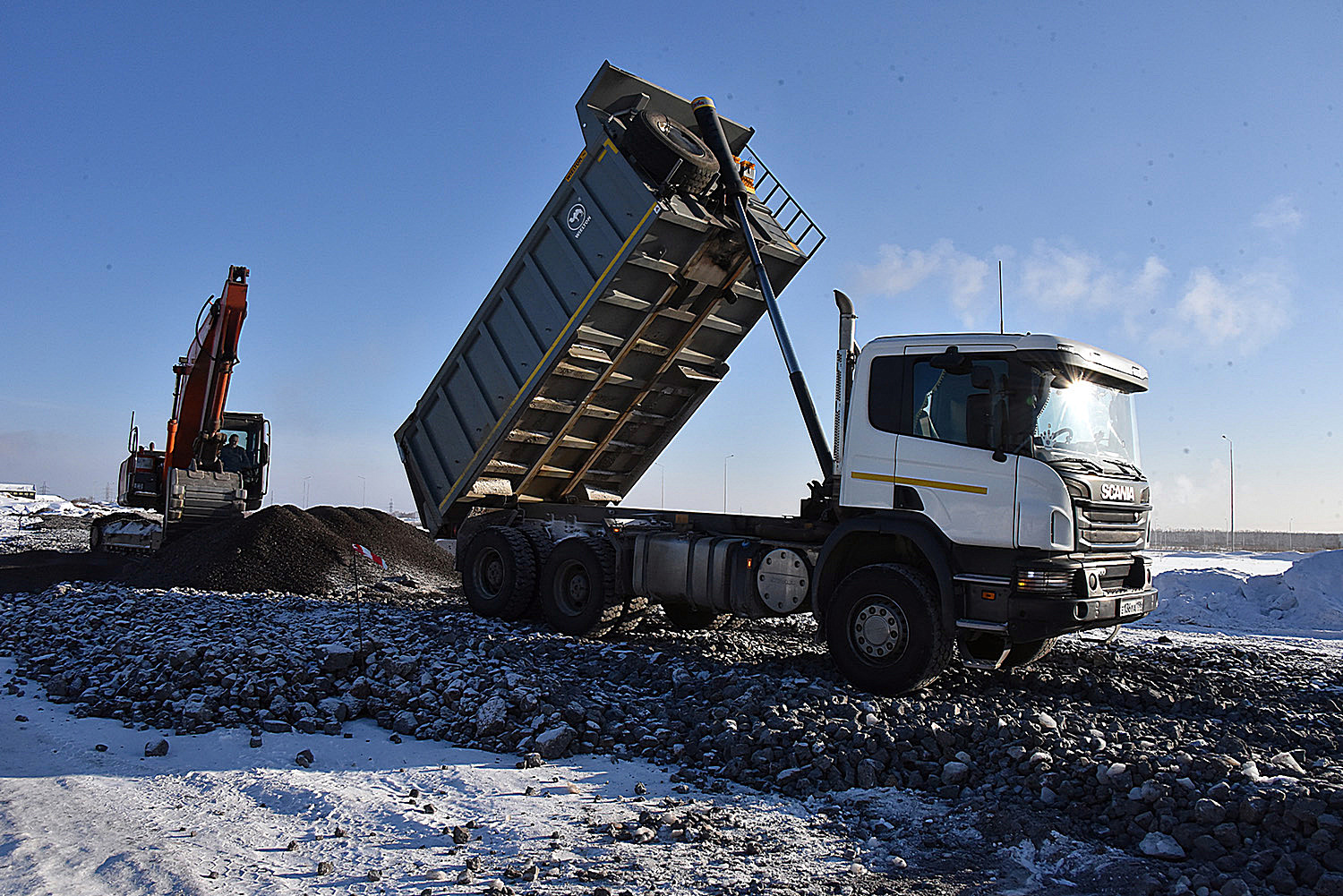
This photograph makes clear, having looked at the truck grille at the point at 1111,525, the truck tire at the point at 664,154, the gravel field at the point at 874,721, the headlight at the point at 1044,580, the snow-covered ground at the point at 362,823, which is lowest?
the snow-covered ground at the point at 362,823

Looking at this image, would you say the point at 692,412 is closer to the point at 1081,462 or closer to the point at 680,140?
the point at 680,140

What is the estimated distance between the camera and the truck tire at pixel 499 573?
9562 millimetres

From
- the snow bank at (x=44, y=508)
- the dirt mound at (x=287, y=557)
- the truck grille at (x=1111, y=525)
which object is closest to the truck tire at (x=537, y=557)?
the dirt mound at (x=287, y=557)

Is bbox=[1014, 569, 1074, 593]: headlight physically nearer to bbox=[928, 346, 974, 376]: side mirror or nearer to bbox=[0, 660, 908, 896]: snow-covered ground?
bbox=[928, 346, 974, 376]: side mirror

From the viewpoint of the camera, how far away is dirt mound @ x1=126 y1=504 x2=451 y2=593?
12656 mm

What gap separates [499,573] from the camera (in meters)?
9.77

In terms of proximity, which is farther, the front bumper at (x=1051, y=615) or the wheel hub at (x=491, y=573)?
the wheel hub at (x=491, y=573)

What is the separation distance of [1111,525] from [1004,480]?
3.07ft

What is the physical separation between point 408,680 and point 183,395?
38.1ft

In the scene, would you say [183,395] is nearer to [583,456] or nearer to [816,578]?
[583,456]

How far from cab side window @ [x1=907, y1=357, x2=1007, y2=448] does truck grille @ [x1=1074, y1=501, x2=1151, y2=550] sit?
829 mm

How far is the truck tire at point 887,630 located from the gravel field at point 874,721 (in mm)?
195

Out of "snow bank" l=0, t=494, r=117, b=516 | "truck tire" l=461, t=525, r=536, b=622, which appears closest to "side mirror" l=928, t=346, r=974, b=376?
"truck tire" l=461, t=525, r=536, b=622

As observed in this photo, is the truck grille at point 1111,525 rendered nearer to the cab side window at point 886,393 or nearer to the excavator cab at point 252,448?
the cab side window at point 886,393
